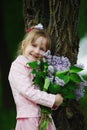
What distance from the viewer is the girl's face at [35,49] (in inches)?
255

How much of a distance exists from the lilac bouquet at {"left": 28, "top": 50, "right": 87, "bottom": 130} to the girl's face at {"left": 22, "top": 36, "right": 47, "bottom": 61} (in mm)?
83

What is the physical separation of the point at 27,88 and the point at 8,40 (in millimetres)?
8774

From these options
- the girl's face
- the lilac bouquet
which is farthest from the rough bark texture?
the lilac bouquet

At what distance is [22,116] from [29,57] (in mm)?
555

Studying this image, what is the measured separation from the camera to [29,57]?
650cm

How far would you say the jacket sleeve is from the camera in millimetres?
6273

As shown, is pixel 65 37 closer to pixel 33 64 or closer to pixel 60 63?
pixel 60 63

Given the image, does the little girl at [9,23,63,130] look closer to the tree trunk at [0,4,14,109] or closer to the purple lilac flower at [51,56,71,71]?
the purple lilac flower at [51,56,71,71]

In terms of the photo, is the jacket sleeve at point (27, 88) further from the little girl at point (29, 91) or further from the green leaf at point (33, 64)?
the green leaf at point (33, 64)

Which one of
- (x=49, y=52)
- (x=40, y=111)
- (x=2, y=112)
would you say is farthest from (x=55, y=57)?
(x=2, y=112)

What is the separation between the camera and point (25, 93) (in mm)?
6285

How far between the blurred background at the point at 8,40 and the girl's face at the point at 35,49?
7538 mm

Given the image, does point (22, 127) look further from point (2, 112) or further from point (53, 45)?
point (2, 112)

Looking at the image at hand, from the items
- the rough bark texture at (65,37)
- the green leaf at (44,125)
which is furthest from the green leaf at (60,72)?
the rough bark texture at (65,37)
